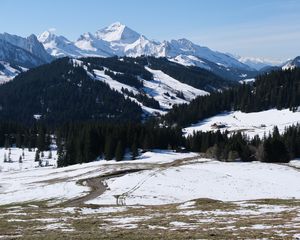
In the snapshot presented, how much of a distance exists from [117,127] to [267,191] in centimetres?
7653

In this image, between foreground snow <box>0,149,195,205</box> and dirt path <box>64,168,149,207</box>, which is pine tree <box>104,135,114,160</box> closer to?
foreground snow <box>0,149,195,205</box>

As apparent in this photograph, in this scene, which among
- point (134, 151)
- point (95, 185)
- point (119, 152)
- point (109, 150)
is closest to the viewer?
point (95, 185)

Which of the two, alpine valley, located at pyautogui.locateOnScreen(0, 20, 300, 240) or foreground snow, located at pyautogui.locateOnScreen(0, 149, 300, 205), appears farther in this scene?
foreground snow, located at pyautogui.locateOnScreen(0, 149, 300, 205)

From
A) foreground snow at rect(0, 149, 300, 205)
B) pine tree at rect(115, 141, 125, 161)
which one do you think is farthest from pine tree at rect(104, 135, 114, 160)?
foreground snow at rect(0, 149, 300, 205)

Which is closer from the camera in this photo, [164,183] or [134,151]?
[164,183]

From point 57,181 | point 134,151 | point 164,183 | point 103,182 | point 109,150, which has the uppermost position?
point 109,150

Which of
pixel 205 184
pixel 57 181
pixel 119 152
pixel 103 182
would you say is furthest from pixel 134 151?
pixel 205 184

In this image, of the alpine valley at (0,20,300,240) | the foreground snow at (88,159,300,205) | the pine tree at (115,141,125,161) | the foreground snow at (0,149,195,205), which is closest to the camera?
the alpine valley at (0,20,300,240)

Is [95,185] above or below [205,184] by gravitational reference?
below

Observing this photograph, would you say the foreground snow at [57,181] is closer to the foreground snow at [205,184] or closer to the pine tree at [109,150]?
the foreground snow at [205,184]

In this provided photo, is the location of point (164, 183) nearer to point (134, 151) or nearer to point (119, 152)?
point (119, 152)

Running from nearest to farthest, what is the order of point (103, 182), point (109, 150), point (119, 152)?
point (103, 182), point (119, 152), point (109, 150)

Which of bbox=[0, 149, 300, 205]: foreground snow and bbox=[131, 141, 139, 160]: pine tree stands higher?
bbox=[131, 141, 139, 160]: pine tree

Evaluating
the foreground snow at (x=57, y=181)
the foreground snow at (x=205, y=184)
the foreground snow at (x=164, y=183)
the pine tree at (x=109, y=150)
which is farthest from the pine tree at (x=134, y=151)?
the foreground snow at (x=205, y=184)
